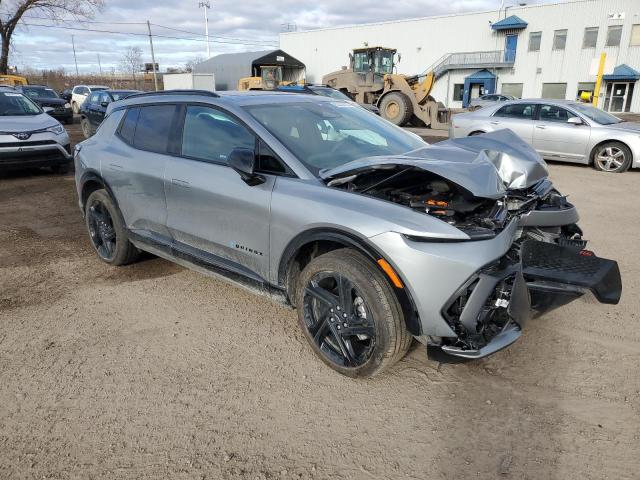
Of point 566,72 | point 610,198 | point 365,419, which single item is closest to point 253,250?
point 365,419

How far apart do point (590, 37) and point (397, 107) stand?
2900 centimetres

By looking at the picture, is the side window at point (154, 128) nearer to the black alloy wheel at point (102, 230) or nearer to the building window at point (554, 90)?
the black alloy wheel at point (102, 230)

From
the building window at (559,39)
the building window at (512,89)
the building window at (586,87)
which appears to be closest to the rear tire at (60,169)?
the building window at (586,87)

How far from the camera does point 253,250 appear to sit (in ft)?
11.3

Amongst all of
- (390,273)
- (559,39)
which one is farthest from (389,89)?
(559,39)

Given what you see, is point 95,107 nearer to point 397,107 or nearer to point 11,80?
point 397,107

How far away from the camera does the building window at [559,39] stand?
41562 mm

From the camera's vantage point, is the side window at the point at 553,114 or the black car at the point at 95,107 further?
the black car at the point at 95,107

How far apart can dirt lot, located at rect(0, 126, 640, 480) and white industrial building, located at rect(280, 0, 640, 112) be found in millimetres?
40545

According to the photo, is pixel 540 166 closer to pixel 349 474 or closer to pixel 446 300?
pixel 446 300

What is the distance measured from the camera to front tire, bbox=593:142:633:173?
10.1 m

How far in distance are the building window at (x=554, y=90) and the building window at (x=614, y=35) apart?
440 cm

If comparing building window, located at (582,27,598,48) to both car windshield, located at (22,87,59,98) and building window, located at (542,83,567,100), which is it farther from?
car windshield, located at (22,87,59,98)

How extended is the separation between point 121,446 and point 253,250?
1.45 m
